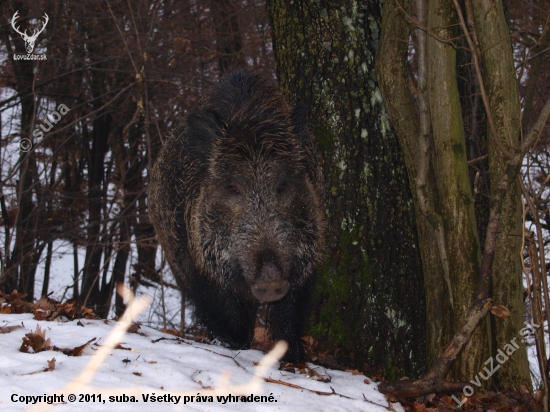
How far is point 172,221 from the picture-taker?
4.72 m

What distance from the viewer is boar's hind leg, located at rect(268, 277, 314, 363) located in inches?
158

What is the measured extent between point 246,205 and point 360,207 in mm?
899

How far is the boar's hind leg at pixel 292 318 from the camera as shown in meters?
4.02

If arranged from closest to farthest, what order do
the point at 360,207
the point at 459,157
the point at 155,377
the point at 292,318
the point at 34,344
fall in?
the point at 155,377
the point at 34,344
the point at 459,157
the point at 292,318
the point at 360,207

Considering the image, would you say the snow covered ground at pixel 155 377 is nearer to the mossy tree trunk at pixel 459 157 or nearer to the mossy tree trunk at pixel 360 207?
the mossy tree trunk at pixel 360 207

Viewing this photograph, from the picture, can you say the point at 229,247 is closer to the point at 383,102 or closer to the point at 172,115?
the point at 383,102

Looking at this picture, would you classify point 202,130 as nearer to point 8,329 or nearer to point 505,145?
point 8,329

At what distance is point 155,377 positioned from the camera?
10.4ft

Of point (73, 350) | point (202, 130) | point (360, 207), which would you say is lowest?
point (73, 350)

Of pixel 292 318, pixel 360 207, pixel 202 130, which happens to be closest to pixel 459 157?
pixel 360 207

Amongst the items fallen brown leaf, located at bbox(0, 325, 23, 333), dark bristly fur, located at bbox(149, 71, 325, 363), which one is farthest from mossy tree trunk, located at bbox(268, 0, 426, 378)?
fallen brown leaf, located at bbox(0, 325, 23, 333)

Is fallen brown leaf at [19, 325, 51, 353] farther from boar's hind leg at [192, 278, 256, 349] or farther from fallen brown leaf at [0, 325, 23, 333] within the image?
boar's hind leg at [192, 278, 256, 349]

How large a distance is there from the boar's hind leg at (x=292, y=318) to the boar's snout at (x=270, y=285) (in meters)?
0.68

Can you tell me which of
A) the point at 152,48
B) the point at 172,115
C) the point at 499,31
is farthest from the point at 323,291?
the point at 172,115
